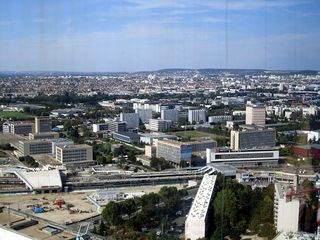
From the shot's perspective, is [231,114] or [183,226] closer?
[183,226]

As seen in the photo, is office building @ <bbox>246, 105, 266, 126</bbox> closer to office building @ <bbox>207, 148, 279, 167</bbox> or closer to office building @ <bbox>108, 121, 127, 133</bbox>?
office building @ <bbox>108, 121, 127, 133</bbox>

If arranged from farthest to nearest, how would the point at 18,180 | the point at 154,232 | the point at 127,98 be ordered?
the point at 127,98 < the point at 18,180 < the point at 154,232

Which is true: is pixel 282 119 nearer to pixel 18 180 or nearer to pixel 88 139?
pixel 88 139

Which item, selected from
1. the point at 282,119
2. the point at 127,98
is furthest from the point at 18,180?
the point at 127,98

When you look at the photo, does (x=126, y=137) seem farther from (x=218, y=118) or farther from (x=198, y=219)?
(x=198, y=219)

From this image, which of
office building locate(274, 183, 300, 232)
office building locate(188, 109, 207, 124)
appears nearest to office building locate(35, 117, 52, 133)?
office building locate(188, 109, 207, 124)

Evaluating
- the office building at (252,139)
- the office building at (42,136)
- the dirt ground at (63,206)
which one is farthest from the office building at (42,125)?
the dirt ground at (63,206)

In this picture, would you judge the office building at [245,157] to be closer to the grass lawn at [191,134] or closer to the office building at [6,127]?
the grass lawn at [191,134]
